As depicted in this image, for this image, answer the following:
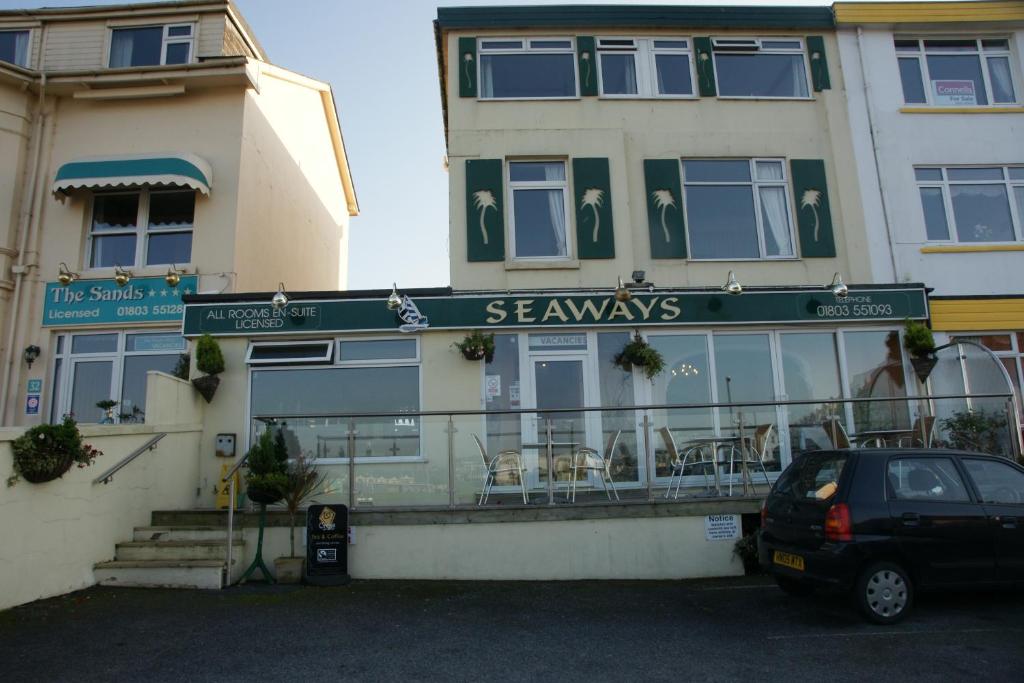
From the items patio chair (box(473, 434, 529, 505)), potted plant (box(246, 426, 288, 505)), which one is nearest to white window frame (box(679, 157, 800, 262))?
patio chair (box(473, 434, 529, 505))

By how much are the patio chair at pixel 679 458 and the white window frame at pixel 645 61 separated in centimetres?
670

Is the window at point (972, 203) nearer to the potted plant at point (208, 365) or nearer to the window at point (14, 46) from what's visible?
the potted plant at point (208, 365)

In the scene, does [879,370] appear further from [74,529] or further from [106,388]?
[106,388]

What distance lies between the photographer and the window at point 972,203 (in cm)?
1329

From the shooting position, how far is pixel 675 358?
12164 mm

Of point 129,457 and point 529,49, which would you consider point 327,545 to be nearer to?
point 129,457

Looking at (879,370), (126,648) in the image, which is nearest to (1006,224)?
(879,370)

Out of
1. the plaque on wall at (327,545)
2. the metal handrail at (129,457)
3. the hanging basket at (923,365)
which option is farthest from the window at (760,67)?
the metal handrail at (129,457)

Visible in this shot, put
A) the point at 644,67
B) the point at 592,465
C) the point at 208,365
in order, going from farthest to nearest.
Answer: the point at 644,67 < the point at 208,365 < the point at 592,465

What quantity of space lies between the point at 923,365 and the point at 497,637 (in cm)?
899

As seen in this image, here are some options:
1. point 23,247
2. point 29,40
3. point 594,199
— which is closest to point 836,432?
point 594,199

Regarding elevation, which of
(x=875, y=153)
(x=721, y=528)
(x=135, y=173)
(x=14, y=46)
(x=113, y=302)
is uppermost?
(x=14, y=46)

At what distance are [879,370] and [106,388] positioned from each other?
1373cm

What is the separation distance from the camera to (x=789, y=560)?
23.1 ft
